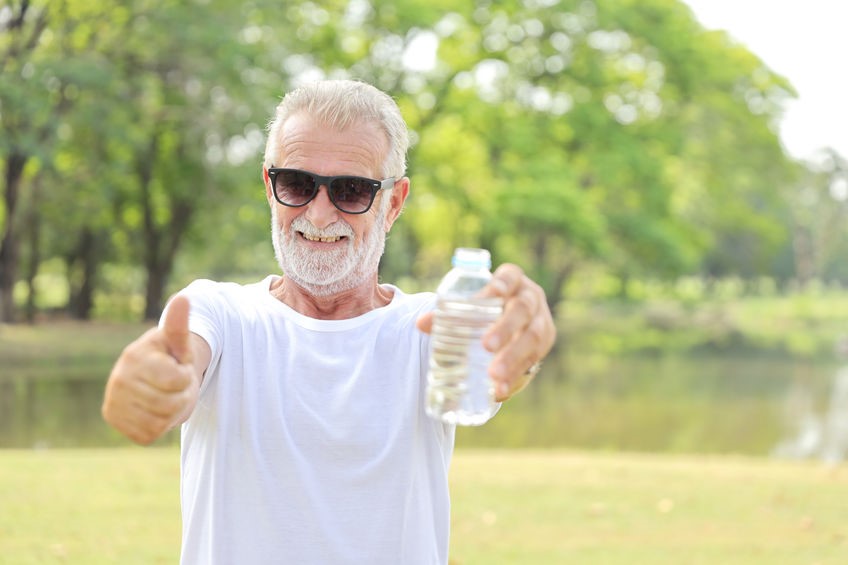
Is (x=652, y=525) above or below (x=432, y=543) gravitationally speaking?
below

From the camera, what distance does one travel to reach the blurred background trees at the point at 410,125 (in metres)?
24.5

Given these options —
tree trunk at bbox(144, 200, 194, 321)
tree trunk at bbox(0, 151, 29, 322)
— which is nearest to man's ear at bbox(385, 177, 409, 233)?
tree trunk at bbox(0, 151, 29, 322)

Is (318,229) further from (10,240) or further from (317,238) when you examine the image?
(10,240)

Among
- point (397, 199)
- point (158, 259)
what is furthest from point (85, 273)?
point (397, 199)

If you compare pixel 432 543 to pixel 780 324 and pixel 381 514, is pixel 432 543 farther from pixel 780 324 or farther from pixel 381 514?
pixel 780 324

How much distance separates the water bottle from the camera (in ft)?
7.50

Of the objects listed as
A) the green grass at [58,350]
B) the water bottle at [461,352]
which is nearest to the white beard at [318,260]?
the water bottle at [461,352]

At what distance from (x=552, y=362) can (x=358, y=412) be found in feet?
89.3

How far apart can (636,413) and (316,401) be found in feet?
58.4

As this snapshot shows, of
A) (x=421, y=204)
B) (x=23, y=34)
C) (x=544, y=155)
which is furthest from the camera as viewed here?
(x=421, y=204)

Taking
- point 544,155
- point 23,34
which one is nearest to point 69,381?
point 23,34

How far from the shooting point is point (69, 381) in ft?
71.3

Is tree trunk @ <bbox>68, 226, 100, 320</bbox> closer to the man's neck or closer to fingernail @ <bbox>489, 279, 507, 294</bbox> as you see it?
the man's neck

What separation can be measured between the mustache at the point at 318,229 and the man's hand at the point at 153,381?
2.30ft
